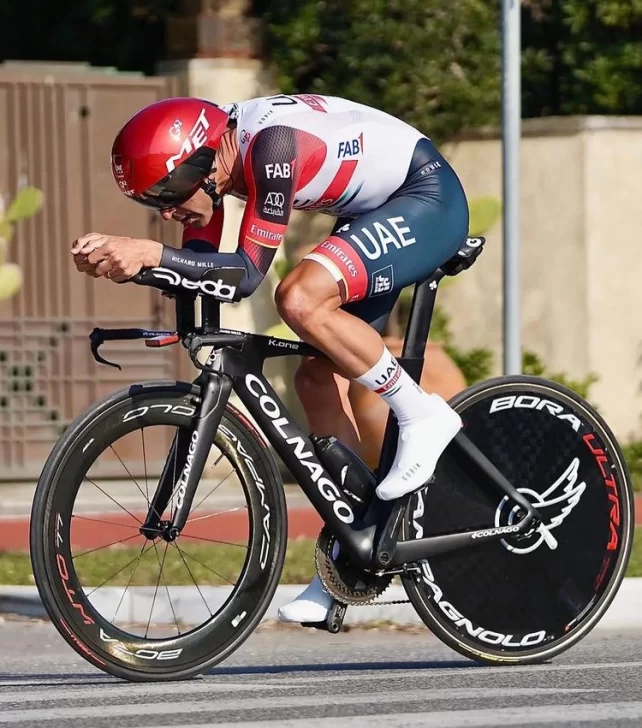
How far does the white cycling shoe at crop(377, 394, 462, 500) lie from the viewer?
5.23 meters

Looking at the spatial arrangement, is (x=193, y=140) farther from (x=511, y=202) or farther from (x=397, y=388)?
(x=511, y=202)

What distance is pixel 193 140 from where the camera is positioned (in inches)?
195

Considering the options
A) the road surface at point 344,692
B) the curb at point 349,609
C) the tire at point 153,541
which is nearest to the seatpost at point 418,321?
the tire at point 153,541

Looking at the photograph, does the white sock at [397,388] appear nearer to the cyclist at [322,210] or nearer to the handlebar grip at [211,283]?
the cyclist at [322,210]

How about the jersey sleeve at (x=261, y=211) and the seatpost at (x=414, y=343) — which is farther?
the seatpost at (x=414, y=343)

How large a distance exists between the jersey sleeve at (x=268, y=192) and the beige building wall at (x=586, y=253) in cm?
738

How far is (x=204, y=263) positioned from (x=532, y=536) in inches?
56.6

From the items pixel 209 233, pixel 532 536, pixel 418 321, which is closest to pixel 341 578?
pixel 532 536

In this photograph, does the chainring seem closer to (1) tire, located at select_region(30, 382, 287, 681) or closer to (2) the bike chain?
(2) the bike chain

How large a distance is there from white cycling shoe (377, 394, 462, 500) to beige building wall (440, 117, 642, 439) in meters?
6.94

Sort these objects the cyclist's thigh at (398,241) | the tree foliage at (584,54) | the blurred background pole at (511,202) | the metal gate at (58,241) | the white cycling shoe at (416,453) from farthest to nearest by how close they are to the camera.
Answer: the tree foliage at (584,54), the metal gate at (58,241), the blurred background pole at (511,202), the white cycling shoe at (416,453), the cyclist's thigh at (398,241)

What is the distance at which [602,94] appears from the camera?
12.6m

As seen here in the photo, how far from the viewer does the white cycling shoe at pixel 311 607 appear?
530cm

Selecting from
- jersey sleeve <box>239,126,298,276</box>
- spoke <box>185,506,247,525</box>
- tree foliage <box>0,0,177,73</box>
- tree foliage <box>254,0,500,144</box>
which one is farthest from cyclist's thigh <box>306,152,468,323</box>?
tree foliage <box>0,0,177,73</box>
